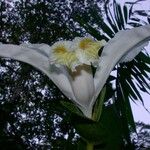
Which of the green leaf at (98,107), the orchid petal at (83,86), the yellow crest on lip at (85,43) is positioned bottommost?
the green leaf at (98,107)

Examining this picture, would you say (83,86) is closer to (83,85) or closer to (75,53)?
(83,85)

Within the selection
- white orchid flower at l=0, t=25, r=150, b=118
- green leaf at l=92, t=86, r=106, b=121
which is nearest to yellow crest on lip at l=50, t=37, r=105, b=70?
white orchid flower at l=0, t=25, r=150, b=118

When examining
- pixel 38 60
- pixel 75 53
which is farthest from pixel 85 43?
pixel 38 60

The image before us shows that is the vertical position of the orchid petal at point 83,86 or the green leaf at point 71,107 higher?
the orchid petal at point 83,86

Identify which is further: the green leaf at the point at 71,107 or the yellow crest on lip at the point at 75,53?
the yellow crest on lip at the point at 75,53

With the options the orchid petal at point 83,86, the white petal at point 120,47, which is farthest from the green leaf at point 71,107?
the white petal at point 120,47

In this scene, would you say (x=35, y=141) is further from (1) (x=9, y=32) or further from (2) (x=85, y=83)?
(2) (x=85, y=83)

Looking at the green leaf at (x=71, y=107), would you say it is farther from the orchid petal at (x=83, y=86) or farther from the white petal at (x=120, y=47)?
the white petal at (x=120, y=47)
